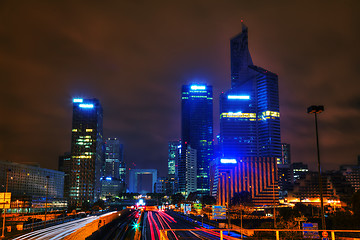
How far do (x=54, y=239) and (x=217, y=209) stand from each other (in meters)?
29.3

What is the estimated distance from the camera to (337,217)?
77.7 meters

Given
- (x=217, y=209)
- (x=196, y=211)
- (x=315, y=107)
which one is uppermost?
(x=315, y=107)

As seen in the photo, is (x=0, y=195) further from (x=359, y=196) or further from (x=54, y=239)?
(x=359, y=196)

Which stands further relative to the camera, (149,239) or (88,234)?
(149,239)

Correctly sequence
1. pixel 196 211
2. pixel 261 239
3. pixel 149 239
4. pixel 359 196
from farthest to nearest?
pixel 196 211
pixel 359 196
pixel 149 239
pixel 261 239

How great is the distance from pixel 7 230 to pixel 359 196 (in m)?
81.0

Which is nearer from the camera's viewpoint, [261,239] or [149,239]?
[261,239]

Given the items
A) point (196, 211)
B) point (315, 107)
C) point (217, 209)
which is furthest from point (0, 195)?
point (196, 211)

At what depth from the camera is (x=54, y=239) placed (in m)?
60.4

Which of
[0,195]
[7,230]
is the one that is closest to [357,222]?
[0,195]

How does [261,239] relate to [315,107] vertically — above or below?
below

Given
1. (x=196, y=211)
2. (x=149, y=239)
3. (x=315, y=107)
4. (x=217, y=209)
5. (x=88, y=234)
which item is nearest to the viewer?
(x=315, y=107)

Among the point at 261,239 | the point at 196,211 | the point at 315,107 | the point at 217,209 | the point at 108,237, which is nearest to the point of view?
the point at 315,107

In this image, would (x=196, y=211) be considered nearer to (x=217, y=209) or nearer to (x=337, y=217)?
(x=337, y=217)
